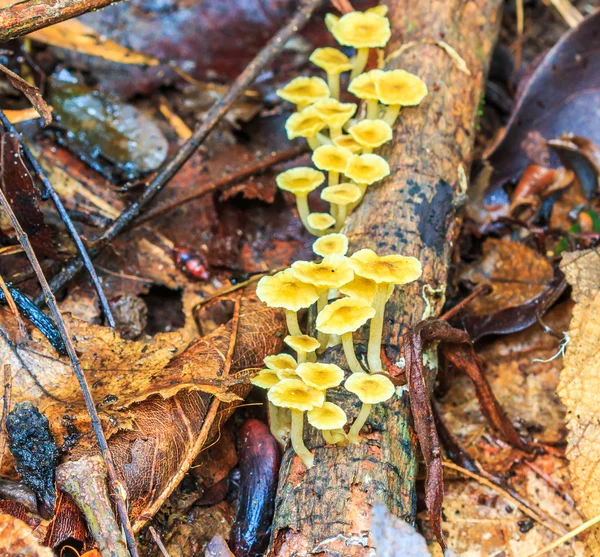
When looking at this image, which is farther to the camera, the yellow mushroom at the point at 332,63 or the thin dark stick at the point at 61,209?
the yellow mushroom at the point at 332,63

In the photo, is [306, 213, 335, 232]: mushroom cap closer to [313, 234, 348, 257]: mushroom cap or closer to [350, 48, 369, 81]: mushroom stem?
[313, 234, 348, 257]: mushroom cap

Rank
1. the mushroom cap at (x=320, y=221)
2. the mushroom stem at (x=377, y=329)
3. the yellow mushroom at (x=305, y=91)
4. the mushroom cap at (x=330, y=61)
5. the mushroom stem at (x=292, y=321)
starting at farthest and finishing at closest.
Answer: the mushroom cap at (x=330, y=61), the yellow mushroom at (x=305, y=91), the mushroom cap at (x=320, y=221), the mushroom stem at (x=292, y=321), the mushroom stem at (x=377, y=329)

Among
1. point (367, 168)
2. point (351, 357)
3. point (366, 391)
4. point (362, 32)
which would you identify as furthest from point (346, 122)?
point (366, 391)

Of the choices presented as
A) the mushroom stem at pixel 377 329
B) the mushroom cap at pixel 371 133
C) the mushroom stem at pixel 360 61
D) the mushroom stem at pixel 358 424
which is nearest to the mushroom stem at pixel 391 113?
the mushroom cap at pixel 371 133

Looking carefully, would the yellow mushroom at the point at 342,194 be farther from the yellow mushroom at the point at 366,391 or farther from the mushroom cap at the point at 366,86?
the yellow mushroom at the point at 366,391

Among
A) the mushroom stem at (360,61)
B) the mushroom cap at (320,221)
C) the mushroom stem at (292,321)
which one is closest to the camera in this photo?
the mushroom stem at (292,321)

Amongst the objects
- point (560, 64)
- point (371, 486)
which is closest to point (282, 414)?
point (371, 486)

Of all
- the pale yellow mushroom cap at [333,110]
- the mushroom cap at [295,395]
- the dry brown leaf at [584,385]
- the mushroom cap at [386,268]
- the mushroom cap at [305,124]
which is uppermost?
the pale yellow mushroom cap at [333,110]

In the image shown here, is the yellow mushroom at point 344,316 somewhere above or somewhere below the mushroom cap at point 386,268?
below

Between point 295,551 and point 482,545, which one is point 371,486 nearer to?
point 295,551
